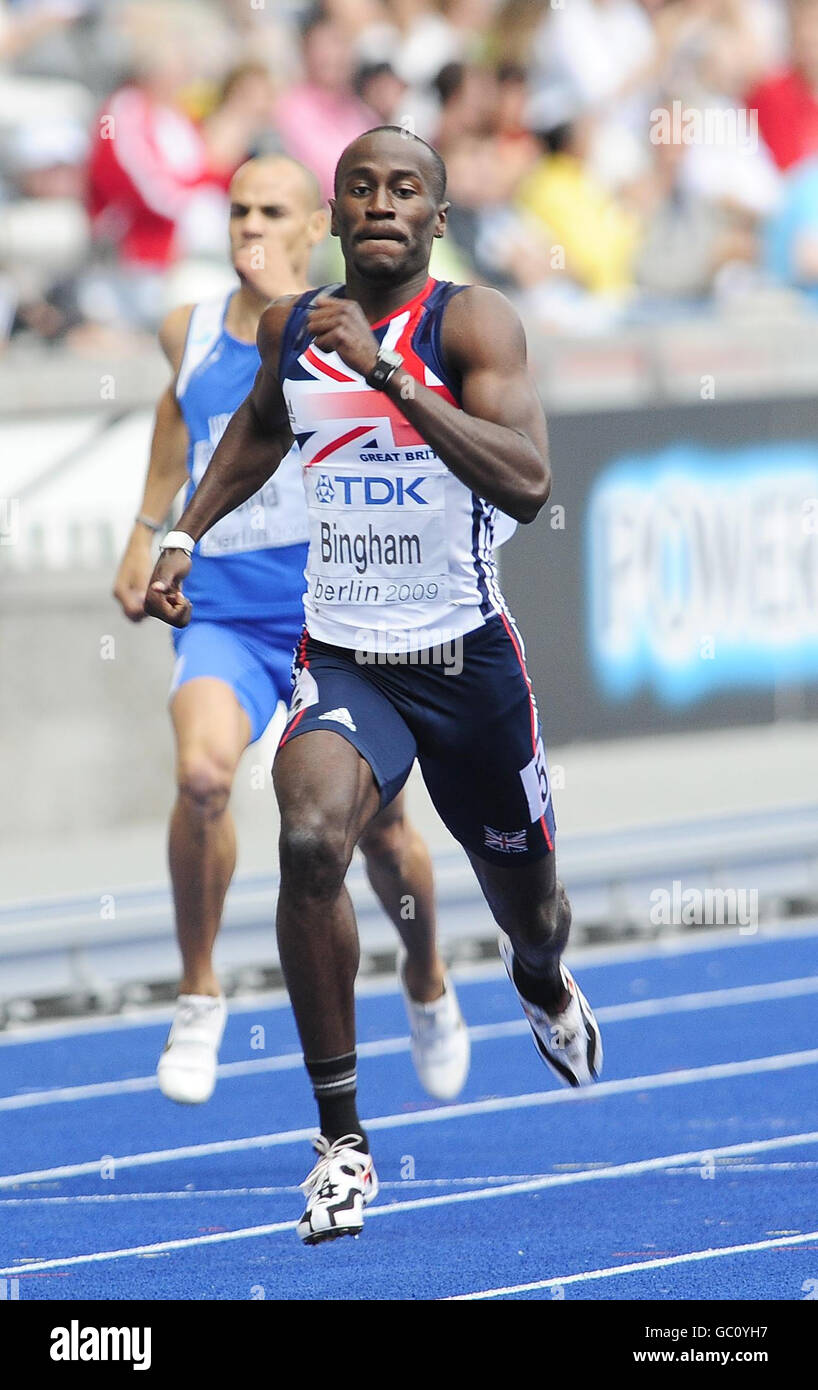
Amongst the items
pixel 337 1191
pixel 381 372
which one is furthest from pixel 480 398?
pixel 337 1191

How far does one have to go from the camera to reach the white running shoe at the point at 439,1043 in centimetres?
736

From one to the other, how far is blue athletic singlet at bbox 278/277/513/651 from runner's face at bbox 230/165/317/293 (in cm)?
157

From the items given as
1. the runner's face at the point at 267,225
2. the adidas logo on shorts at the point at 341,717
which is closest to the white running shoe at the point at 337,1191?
the adidas logo on shorts at the point at 341,717

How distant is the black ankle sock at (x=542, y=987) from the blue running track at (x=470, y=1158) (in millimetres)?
568

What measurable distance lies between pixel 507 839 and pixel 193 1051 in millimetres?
1361

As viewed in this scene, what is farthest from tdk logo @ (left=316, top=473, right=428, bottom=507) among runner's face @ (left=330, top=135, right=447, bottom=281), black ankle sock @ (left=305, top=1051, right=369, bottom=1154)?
black ankle sock @ (left=305, top=1051, right=369, bottom=1154)

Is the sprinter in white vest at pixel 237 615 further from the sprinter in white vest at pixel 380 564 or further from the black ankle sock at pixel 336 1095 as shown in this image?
the black ankle sock at pixel 336 1095

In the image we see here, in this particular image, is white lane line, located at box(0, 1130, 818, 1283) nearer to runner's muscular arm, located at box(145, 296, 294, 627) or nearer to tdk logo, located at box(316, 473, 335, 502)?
runner's muscular arm, located at box(145, 296, 294, 627)

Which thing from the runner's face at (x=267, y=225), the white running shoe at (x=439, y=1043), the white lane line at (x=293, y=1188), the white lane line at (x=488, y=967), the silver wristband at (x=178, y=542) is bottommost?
the white lane line at (x=293, y=1188)

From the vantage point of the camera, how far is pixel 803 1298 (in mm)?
5512

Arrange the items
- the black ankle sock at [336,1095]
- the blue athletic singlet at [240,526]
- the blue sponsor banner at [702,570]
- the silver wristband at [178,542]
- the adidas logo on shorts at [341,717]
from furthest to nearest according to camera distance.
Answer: the blue sponsor banner at [702,570] < the blue athletic singlet at [240,526] < the silver wristband at [178,542] < the adidas logo on shorts at [341,717] < the black ankle sock at [336,1095]

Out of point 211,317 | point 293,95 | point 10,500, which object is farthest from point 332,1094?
point 293,95

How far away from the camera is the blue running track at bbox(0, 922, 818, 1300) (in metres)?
5.94

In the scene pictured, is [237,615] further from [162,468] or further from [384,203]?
[384,203]
